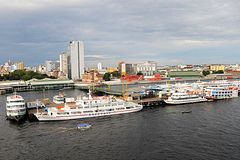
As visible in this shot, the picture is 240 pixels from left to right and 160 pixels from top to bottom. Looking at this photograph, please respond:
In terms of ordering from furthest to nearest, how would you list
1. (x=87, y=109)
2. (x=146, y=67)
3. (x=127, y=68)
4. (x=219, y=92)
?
1. (x=146, y=67)
2. (x=127, y=68)
3. (x=219, y=92)
4. (x=87, y=109)

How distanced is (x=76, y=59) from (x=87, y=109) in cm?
9250

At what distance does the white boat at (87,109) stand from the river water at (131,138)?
1.12 meters

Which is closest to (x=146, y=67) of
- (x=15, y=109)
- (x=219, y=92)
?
(x=219, y=92)

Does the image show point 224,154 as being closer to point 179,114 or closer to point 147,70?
point 179,114

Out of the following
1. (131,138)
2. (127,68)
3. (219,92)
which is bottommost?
(131,138)

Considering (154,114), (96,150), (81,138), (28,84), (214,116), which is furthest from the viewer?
(28,84)

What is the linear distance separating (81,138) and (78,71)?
101750 mm

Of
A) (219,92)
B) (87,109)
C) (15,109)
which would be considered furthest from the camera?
(219,92)

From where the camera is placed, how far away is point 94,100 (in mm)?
34188

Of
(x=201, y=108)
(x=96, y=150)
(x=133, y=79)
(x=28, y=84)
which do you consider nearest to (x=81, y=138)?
(x=96, y=150)

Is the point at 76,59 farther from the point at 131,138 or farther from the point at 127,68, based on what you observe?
the point at 131,138

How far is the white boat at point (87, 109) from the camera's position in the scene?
31406mm

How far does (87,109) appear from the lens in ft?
108

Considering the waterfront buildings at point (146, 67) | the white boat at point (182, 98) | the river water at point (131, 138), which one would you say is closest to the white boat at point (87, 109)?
the river water at point (131, 138)
